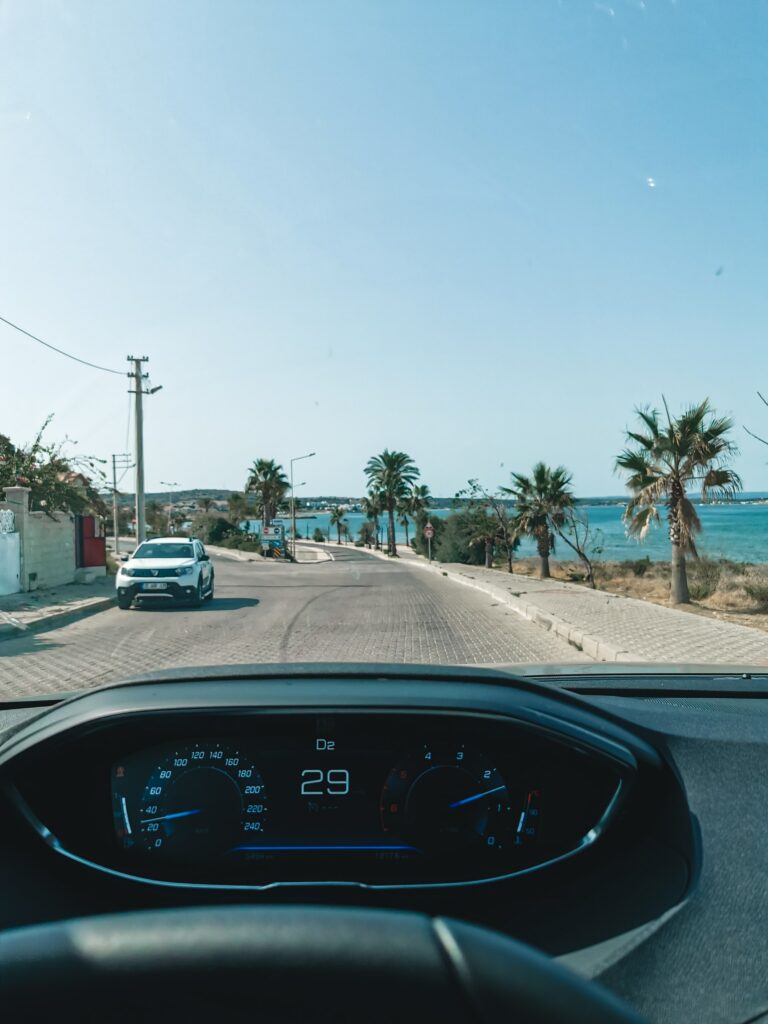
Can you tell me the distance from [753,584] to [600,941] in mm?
9086

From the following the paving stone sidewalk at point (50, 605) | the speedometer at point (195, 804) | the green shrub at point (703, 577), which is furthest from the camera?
the green shrub at point (703, 577)

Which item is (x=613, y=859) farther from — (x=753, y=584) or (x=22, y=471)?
(x=22, y=471)

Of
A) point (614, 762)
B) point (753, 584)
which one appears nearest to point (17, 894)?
point (614, 762)

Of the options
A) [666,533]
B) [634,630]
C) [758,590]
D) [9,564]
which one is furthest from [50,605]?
[666,533]

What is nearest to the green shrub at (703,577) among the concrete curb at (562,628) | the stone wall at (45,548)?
the concrete curb at (562,628)

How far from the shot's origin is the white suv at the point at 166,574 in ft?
32.6

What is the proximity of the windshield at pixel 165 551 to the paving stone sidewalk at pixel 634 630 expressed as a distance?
477 cm

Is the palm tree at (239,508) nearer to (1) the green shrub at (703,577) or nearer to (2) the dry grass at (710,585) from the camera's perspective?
(2) the dry grass at (710,585)

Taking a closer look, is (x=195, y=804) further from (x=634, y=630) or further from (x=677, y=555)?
(x=677, y=555)

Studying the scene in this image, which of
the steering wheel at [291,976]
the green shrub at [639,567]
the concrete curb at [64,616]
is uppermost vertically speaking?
the steering wheel at [291,976]

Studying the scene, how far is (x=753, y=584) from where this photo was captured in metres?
10.2

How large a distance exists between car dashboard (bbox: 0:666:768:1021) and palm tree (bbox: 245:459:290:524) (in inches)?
2943

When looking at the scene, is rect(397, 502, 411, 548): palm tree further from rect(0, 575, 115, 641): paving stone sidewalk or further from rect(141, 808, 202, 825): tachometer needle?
rect(141, 808, 202, 825): tachometer needle

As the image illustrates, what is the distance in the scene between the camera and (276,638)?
8.84m
